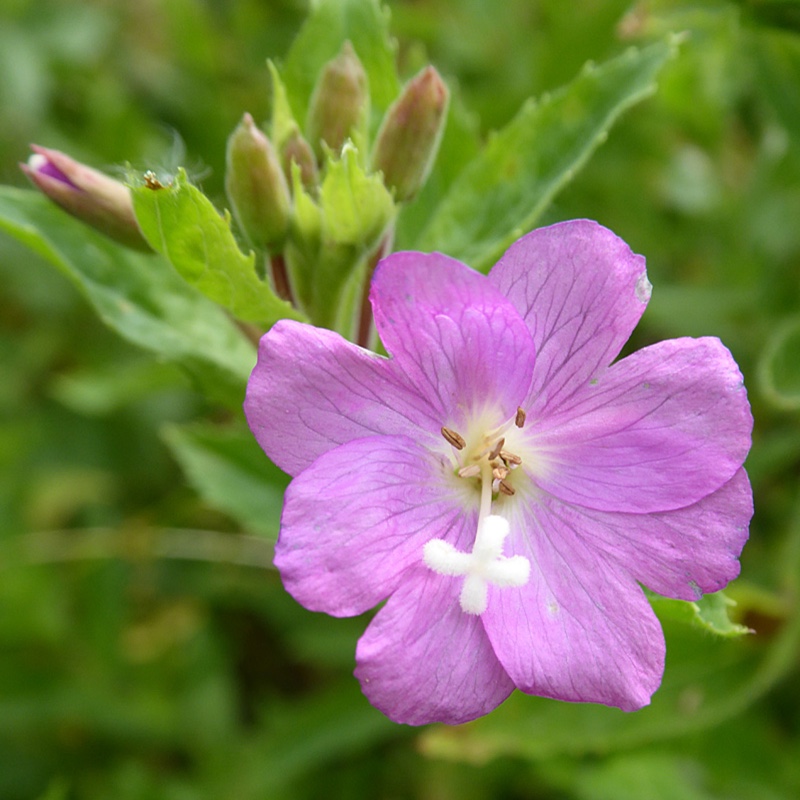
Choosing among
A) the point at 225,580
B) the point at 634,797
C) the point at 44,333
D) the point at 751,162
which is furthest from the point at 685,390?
the point at 44,333

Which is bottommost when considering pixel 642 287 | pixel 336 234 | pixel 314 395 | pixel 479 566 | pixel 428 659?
pixel 428 659

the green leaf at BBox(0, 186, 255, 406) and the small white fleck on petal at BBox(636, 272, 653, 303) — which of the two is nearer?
the small white fleck on petal at BBox(636, 272, 653, 303)

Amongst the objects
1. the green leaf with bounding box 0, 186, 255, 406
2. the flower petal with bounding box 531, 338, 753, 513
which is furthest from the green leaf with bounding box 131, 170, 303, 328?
the flower petal with bounding box 531, 338, 753, 513

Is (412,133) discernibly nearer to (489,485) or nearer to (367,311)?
(367,311)

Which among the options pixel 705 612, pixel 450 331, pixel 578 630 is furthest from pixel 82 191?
pixel 705 612

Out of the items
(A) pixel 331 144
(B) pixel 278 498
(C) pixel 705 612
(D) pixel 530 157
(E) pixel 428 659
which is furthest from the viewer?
(B) pixel 278 498

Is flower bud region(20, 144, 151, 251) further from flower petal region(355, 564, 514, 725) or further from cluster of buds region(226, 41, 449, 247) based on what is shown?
flower petal region(355, 564, 514, 725)
